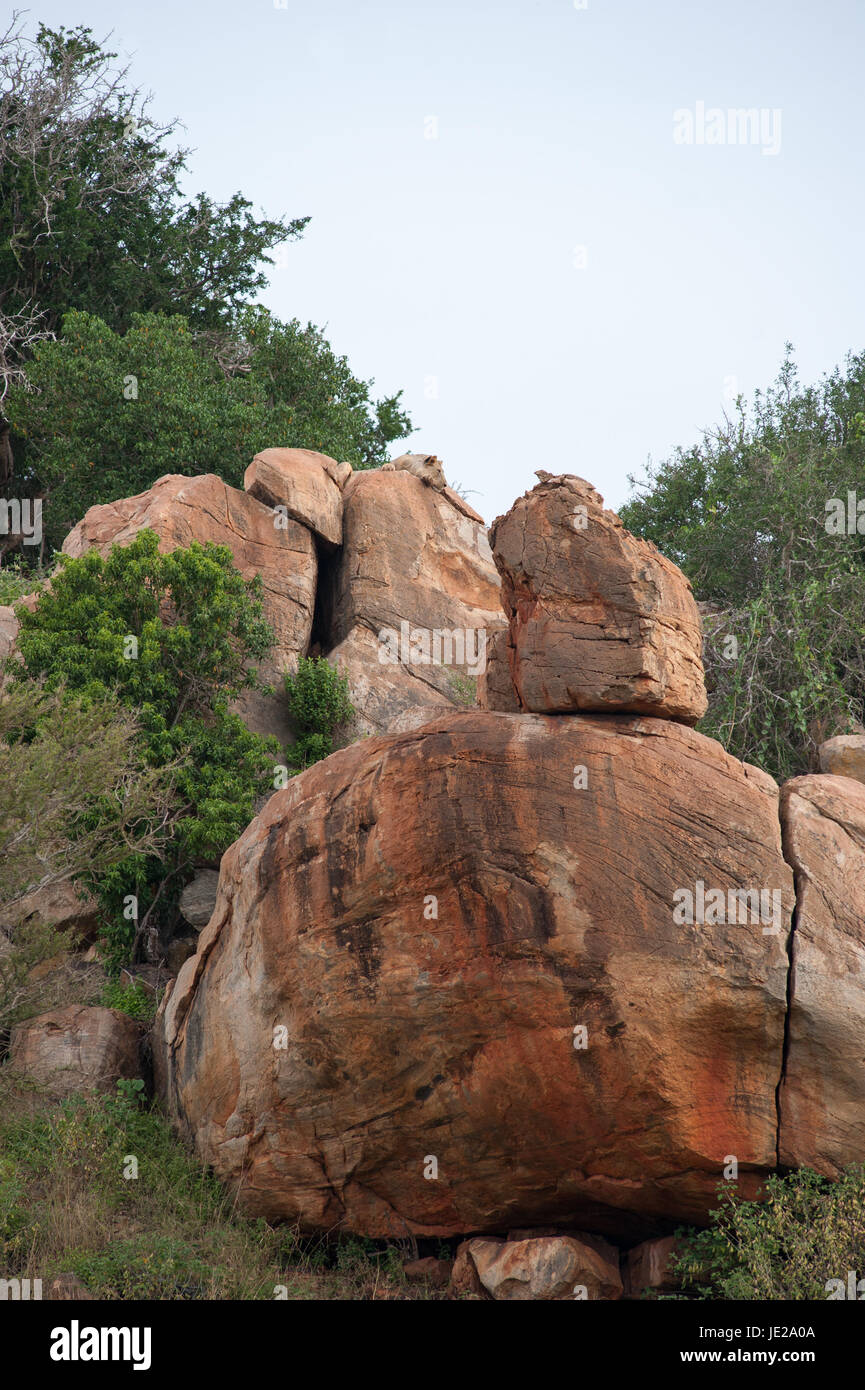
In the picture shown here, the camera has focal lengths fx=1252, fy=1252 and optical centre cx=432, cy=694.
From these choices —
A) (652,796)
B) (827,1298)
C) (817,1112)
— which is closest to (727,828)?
(652,796)

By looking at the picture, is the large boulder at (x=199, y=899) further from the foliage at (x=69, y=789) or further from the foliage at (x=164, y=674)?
the foliage at (x=69, y=789)

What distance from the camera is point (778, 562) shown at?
65.4ft

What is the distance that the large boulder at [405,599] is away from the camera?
18438mm

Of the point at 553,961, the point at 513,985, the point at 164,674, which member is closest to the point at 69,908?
the point at 164,674

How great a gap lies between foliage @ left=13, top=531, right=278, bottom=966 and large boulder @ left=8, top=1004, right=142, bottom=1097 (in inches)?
66.7

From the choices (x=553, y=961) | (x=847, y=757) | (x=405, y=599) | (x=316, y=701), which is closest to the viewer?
(x=553, y=961)

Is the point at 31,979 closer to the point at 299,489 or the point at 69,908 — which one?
the point at 69,908

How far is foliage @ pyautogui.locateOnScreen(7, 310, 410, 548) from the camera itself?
2205 cm

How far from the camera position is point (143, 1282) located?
32.0 feet

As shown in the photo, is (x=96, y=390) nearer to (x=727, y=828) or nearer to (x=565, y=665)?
(x=565, y=665)

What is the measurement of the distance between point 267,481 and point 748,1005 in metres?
12.0

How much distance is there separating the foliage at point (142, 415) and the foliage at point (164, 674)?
21.0 ft

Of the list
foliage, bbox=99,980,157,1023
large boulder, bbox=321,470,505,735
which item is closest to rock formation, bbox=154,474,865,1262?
foliage, bbox=99,980,157,1023

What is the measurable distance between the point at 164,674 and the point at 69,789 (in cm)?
317
